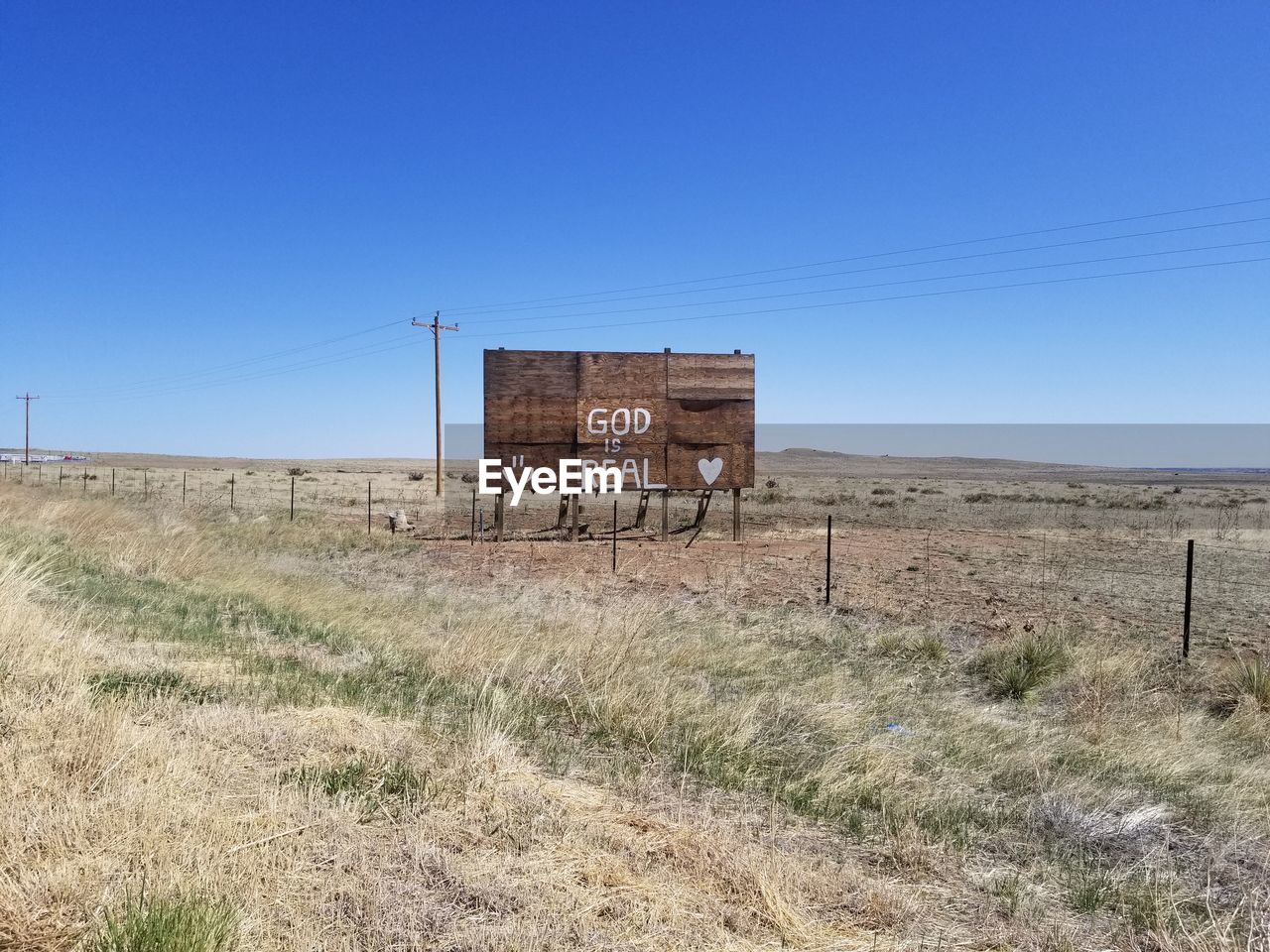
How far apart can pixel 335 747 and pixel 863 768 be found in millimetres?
3520

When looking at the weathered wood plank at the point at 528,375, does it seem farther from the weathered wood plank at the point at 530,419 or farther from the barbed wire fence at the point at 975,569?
the barbed wire fence at the point at 975,569

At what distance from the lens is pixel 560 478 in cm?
2400

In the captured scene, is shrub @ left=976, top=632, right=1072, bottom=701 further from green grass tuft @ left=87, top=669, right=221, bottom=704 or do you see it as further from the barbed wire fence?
green grass tuft @ left=87, top=669, right=221, bottom=704

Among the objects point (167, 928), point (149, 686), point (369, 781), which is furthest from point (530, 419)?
point (167, 928)

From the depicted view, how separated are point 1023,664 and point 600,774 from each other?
6.42 meters

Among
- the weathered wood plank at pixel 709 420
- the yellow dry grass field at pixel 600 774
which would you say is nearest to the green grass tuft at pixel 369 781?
the yellow dry grass field at pixel 600 774

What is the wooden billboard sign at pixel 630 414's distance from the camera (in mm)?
23688

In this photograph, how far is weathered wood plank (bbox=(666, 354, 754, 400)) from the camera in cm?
2445

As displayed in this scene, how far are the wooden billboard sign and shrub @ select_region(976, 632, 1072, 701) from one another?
14786 millimetres

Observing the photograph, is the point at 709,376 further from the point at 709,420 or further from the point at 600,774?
the point at 600,774

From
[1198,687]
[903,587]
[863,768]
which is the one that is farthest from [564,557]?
[863,768]

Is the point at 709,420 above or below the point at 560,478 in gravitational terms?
above

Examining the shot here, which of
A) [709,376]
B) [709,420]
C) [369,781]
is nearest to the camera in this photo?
[369,781]

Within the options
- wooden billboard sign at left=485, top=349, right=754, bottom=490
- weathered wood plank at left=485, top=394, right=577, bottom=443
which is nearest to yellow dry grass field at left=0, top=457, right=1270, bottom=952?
weathered wood plank at left=485, top=394, right=577, bottom=443
